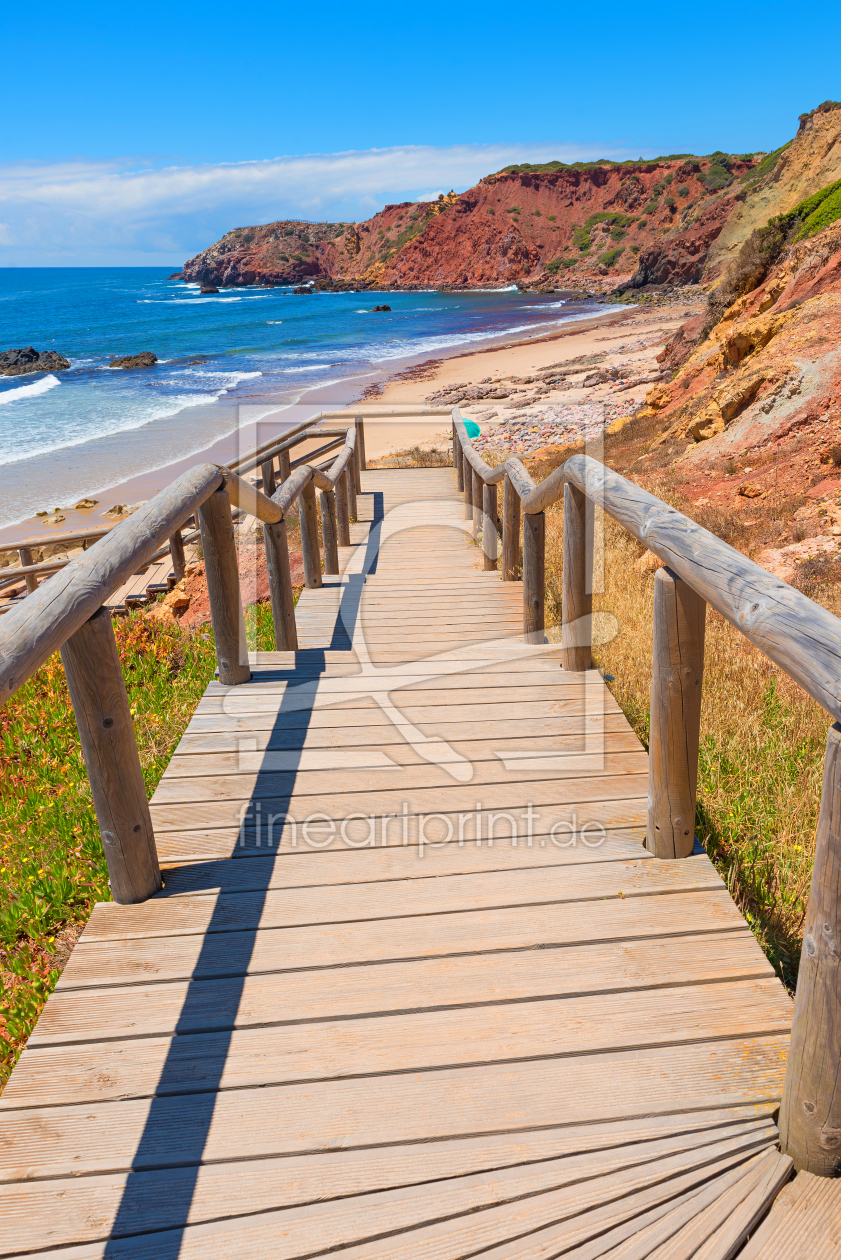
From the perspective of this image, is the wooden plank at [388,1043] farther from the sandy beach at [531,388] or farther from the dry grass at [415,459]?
the sandy beach at [531,388]

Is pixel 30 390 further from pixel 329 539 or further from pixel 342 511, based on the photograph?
pixel 329 539

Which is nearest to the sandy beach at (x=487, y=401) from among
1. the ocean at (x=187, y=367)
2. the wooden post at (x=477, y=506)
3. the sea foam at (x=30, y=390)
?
the ocean at (x=187, y=367)

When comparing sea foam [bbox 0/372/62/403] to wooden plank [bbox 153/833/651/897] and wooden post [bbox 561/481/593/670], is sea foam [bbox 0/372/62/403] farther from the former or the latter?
wooden plank [bbox 153/833/651/897]

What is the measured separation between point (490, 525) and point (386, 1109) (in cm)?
496

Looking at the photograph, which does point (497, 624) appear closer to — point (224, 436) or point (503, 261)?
point (224, 436)

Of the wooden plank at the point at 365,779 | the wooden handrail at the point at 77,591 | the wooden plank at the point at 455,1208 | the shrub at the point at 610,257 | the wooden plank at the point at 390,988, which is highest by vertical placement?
the shrub at the point at 610,257

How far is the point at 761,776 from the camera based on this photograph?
3.38m

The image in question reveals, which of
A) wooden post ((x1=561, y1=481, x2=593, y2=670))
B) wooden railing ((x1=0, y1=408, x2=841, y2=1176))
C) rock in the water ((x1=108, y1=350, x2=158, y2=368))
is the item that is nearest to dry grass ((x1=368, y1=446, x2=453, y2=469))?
wooden railing ((x1=0, y1=408, x2=841, y2=1176))

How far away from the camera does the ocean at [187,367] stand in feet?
69.8

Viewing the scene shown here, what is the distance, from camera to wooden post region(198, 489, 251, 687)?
3447 millimetres

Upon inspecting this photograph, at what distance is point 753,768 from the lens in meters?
3.46

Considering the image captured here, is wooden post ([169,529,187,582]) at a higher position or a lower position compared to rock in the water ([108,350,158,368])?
lower

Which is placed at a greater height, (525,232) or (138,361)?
(525,232)

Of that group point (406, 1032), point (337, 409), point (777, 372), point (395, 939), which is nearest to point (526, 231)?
point (337, 409)
